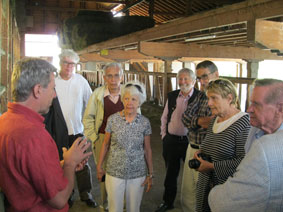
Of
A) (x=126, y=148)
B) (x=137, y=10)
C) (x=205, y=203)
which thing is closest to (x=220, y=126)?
(x=205, y=203)

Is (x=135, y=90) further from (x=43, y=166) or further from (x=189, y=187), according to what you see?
(x=43, y=166)

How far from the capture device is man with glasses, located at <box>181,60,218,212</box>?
2.67m

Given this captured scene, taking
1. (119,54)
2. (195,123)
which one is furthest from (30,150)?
(119,54)

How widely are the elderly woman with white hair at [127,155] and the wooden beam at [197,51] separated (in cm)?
272

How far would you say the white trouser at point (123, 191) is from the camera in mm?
2430

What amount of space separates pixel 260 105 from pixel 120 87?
5.89 feet

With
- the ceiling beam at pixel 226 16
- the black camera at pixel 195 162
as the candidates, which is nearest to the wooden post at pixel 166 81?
the ceiling beam at pixel 226 16

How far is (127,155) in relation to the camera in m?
2.44

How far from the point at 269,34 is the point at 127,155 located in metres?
1.75

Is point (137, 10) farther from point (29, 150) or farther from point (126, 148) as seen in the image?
point (29, 150)

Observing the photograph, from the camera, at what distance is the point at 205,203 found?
221cm

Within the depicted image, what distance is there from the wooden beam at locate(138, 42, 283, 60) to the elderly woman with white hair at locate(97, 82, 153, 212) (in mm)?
2718

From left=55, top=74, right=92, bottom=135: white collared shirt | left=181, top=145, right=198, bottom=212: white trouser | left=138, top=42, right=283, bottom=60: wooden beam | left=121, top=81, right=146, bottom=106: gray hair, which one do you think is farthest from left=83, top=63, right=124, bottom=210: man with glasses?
left=138, top=42, right=283, bottom=60: wooden beam

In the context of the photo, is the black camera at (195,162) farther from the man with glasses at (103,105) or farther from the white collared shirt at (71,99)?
the white collared shirt at (71,99)
